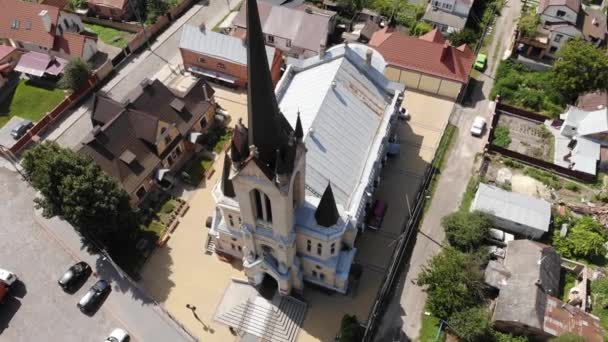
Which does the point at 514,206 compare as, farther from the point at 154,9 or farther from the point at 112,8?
the point at 112,8

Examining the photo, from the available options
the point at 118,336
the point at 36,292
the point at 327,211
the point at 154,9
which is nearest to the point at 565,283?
the point at 327,211

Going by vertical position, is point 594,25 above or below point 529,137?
above

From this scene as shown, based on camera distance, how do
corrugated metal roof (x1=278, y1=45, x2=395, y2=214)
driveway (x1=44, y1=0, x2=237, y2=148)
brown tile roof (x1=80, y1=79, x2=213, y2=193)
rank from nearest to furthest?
corrugated metal roof (x1=278, y1=45, x2=395, y2=214) → brown tile roof (x1=80, y1=79, x2=213, y2=193) → driveway (x1=44, y1=0, x2=237, y2=148)

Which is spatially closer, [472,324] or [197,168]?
[472,324]

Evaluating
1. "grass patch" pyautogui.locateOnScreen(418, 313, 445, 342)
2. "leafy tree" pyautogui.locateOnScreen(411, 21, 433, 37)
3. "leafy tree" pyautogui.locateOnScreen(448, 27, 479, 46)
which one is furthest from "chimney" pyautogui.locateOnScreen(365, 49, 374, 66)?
"grass patch" pyautogui.locateOnScreen(418, 313, 445, 342)

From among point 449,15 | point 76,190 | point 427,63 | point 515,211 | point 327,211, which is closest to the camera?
point 327,211

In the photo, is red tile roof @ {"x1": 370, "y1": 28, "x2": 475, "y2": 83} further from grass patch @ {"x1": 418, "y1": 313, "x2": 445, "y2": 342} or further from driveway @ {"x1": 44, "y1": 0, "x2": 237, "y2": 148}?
grass patch @ {"x1": 418, "y1": 313, "x2": 445, "y2": 342}

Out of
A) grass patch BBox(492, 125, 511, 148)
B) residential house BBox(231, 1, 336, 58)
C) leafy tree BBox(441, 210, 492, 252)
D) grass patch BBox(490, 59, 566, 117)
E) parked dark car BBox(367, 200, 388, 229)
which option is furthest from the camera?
residential house BBox(231, 1, 336, 58)

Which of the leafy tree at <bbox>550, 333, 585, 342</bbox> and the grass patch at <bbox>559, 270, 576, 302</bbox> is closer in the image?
the leafy tree at <bbox>550, 333, 585, 342</bbox>
